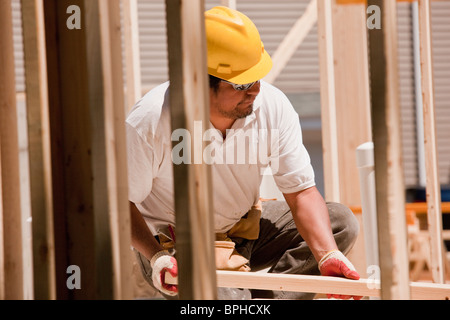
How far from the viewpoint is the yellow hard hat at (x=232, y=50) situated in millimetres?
2869

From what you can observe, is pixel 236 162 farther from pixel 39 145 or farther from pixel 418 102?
pixel 418 102

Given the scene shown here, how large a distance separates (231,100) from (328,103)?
1.53 meters

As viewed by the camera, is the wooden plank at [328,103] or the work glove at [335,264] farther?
the wooden plank at [328,103]

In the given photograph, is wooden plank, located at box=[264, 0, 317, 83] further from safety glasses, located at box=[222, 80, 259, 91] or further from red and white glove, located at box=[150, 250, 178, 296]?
red and white glove, located at box=[150, 250, 178, 296]

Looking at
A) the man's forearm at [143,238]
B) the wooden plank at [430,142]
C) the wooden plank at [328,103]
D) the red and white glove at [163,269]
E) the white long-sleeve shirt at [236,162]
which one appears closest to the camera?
the red and white glove at [163,269]

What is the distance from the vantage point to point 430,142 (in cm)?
392

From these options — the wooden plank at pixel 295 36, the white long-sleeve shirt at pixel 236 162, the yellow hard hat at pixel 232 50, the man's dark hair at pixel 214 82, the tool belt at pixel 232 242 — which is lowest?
the tool belt at pixel 232 242

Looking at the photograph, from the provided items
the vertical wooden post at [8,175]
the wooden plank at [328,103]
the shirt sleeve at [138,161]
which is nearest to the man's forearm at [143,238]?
the shirt sleeve at [138,161]

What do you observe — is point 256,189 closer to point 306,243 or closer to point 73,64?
point 306,243

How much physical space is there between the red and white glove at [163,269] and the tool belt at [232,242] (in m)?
0.30

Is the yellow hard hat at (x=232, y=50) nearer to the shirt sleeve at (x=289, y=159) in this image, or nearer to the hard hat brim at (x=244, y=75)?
the hard hat brim at (x=244, y=75)

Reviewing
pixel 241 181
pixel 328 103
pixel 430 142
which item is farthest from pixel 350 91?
pixel 241 181

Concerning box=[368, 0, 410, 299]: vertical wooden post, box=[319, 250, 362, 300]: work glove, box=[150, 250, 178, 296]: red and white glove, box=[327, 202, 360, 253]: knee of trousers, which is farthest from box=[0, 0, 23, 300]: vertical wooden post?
box=[327, 202, 360, 253]: knee of trousers

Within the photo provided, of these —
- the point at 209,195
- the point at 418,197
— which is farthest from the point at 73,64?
the point at 418,197
